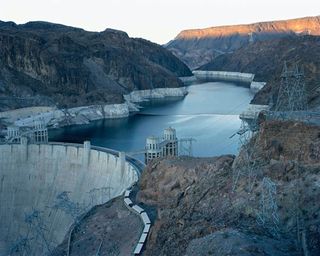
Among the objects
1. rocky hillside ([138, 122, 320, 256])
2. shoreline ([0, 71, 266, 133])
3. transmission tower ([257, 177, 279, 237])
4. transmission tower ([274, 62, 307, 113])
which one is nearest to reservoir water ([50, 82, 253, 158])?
shoreline ([0, 71, 266, 133])

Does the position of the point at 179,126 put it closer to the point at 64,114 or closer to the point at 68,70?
the point at 64,114

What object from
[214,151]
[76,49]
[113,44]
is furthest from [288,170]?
[113,44]

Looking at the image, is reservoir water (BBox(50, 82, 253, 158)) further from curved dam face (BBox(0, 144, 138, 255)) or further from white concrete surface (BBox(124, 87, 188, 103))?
curved dam face (BBox(0, 144, 138, 255))

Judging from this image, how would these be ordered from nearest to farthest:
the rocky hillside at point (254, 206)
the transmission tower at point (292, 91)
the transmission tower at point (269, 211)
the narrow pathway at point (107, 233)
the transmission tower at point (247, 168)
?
the rocky hillside at point (254, 206), the transmission tower at point (269, 211), the transmission tower at point (247, 168), the narrow pathway at point (107, 233), the transmission tower at point (292, 91)

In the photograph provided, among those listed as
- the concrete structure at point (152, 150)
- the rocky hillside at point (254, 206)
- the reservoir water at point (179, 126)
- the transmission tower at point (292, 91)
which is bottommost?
the reservoir water at point (179, 126)

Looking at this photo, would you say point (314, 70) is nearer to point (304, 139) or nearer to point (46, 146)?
point (46, 146)

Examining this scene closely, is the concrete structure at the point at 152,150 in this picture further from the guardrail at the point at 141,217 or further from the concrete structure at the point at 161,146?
the guardrail at the point at 141,217

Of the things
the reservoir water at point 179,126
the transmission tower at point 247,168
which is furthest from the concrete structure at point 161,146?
the transmission tower at point 247,168
